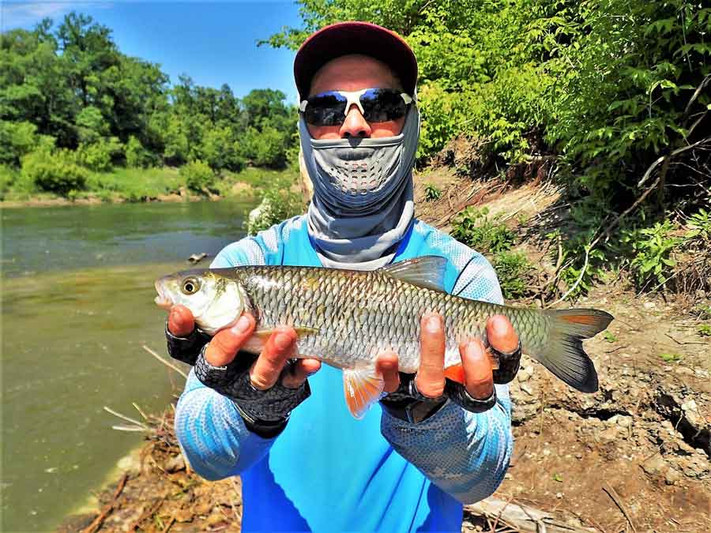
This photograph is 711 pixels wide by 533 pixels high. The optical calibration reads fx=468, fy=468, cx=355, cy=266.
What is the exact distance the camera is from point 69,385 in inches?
283

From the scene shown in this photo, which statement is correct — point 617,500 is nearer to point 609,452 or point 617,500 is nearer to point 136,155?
point 609,452

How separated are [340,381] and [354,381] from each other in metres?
0.24

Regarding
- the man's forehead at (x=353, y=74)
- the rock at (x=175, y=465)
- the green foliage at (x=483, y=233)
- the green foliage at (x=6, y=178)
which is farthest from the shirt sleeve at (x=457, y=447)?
the green foliage at (x=6, y=178)

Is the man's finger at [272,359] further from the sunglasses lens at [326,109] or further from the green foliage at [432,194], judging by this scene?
the green foliage at [432,194]

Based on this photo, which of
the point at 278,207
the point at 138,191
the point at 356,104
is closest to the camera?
the point at 356,104

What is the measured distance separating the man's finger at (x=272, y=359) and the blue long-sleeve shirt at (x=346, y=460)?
0.68 feet

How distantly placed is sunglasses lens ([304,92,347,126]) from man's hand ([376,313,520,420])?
3.29 ft

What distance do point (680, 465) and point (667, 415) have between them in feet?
1.07

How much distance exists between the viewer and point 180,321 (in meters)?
1.59

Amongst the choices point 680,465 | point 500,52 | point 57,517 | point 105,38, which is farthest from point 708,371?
point 105,38

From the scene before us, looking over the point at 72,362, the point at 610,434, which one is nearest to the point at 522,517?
the point at 610,434

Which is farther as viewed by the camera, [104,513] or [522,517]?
[104,513]

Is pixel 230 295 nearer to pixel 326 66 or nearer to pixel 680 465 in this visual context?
pixel 326 66

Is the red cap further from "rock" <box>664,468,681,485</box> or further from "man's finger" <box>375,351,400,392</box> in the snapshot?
"rock" <box>664,468,681,485</box>
